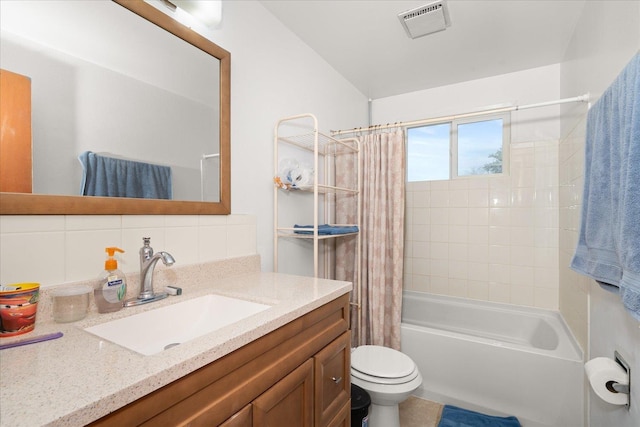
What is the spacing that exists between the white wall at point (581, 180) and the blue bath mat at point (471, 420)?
0.40 metres

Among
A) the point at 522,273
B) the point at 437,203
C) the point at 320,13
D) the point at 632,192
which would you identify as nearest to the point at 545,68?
the point at 437,203

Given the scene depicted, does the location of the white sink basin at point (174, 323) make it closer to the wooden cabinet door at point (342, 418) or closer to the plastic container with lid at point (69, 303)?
the plastic container with lid at point (69, 303)

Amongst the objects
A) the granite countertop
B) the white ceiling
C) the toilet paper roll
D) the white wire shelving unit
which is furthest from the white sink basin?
the white ceiling

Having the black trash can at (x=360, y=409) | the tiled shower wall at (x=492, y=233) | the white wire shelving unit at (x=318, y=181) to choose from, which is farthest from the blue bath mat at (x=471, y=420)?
the tiled shower wall at (x=492, y=233)

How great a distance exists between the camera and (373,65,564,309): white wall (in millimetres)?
2381

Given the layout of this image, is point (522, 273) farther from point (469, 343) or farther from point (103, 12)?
point (103, 12)

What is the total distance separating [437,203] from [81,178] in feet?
8.46

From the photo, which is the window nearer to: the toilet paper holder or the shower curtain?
the shower curtain

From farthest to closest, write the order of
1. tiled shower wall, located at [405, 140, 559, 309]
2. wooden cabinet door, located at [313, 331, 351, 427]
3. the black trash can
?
tiled shower wall, located at [405, 140, 559, 309]
the black trash can
wooden cabinet door, located at [313, 331, 351, 427]

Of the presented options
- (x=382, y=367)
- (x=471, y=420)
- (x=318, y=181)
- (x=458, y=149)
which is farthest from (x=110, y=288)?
(x=458, y=149)

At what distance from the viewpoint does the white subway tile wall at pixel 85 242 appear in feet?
2.66

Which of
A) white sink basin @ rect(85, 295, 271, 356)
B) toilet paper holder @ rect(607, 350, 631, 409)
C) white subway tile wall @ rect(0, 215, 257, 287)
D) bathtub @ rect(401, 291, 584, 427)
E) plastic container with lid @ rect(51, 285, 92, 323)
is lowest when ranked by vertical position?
bathtub @ rect(401, 291, 584, 427)

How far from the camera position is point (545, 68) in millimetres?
2434

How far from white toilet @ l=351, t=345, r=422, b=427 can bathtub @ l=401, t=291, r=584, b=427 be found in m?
0.43
